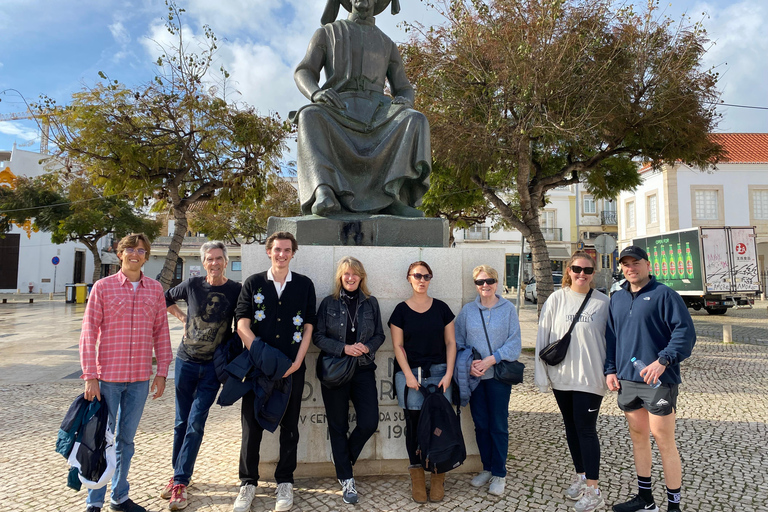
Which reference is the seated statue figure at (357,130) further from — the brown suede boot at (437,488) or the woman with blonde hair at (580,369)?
the brown suede boot at (437,488)

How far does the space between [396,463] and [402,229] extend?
1592 mm

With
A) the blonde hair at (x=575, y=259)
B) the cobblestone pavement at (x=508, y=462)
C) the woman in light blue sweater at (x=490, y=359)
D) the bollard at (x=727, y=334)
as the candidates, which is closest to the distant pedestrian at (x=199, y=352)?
the cobblestone pavement at (x=508, y=462)

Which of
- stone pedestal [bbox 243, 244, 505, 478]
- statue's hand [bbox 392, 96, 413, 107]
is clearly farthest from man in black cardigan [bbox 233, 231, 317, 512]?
statue's hand [bbox 392, 96, 413, 107]

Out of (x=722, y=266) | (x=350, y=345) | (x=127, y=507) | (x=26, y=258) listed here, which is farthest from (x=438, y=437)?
(x=26, y=258)

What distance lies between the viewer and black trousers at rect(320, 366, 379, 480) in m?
2.82

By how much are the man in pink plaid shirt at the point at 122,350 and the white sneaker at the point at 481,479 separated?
77.1 inches

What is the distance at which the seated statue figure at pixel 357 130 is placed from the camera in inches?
141

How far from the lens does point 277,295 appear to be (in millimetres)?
2773

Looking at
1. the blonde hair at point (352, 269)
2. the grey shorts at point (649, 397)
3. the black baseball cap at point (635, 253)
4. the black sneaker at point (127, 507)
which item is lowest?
the black sneaker at point (127, 507)

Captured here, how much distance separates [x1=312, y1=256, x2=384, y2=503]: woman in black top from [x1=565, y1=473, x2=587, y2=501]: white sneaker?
1226 mm

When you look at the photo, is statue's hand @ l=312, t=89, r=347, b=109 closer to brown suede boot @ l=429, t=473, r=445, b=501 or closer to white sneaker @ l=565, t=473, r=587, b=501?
brown suede boot @ l=429, t=473, r=445, b=501

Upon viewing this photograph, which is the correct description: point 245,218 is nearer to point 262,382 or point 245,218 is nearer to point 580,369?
point 262,382

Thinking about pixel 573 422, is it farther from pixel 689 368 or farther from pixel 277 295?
pixel 689 368

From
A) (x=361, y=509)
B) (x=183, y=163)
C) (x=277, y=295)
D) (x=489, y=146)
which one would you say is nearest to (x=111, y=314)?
(x=277, y=295)
